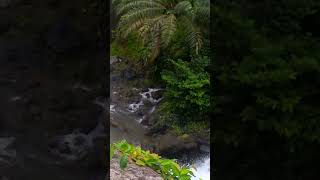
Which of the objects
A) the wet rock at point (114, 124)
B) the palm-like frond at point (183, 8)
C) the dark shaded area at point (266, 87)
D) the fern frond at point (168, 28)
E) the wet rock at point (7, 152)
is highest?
the palm-like frond at point (183, 8)

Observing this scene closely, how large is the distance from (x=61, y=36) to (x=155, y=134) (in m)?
6.29

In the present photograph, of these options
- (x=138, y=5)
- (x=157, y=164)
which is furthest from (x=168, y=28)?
(x=157, y=164)

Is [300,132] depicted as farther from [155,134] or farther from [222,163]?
[155,134]

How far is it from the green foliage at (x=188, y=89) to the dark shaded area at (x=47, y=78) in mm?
6385

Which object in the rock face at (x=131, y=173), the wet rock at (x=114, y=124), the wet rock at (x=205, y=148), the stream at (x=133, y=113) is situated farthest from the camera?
the wet rock at (x=114, y=124)

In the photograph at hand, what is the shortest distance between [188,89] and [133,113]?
1033 mm

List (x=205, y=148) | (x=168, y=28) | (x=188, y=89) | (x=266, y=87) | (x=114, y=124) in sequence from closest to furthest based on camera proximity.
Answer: (x=266, y=87) < (x=205, y=148) < (x=114, y=124) < (x=188, y=89) < (x=168, y=28)

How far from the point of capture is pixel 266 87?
2.19 metres

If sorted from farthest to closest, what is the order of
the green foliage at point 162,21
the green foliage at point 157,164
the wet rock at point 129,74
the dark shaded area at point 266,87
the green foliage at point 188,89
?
the wet rock at point 129,74, the green foliage at point 162,21, the green foliage at point 188,89, the green foliage at point 157,164, the dark shaded area at point 266,87

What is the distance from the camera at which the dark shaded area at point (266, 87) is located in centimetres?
216

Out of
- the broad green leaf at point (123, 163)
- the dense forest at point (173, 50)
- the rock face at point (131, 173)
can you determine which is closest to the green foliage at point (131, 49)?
the dense forest at point (173, 50)

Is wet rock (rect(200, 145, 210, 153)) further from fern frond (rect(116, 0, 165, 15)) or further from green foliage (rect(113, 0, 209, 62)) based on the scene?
fern frond (rect(116, 0, 165, 15))

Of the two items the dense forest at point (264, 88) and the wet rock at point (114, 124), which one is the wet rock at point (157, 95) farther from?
the dense forest at point (264, 88)

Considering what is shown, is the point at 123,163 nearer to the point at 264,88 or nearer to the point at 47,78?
the point at 47,78
